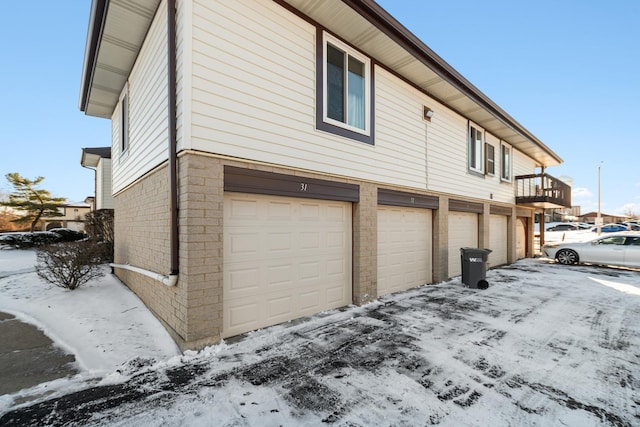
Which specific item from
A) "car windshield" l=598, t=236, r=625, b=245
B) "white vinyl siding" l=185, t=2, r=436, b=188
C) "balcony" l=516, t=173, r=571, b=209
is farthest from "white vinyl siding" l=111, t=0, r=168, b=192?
"car windshield" l=598, t=236, r=625, b=245

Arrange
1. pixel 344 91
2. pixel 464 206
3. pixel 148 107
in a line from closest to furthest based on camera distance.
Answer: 1. pixel 148 107
2. pixel 344 91
3. pixel 464 206

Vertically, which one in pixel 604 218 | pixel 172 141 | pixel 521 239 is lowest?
pixel 521 239

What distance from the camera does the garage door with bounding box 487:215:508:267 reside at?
38.8 ft

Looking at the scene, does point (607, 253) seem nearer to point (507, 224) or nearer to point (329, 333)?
point (507, 224)

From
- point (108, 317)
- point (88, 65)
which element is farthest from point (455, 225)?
point (88, 65)

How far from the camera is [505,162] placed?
492 inches

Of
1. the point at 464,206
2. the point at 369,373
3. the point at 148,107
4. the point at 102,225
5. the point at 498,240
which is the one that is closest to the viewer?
the point at 369,373

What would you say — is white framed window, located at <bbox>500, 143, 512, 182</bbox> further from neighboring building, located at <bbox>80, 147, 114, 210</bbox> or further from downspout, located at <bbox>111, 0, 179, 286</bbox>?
neighboring building, located at <bbox>80, 147, 114, 210</bbox>

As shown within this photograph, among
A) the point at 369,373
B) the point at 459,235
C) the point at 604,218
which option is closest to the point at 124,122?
the point at 369,373

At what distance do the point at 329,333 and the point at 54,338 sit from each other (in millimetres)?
4069

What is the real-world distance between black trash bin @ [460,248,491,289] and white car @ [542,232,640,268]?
25.8 feet

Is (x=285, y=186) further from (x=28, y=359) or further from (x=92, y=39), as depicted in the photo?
(x=92, y=39)

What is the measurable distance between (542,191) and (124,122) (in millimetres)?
16493

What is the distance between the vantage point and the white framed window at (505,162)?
12055 mm
